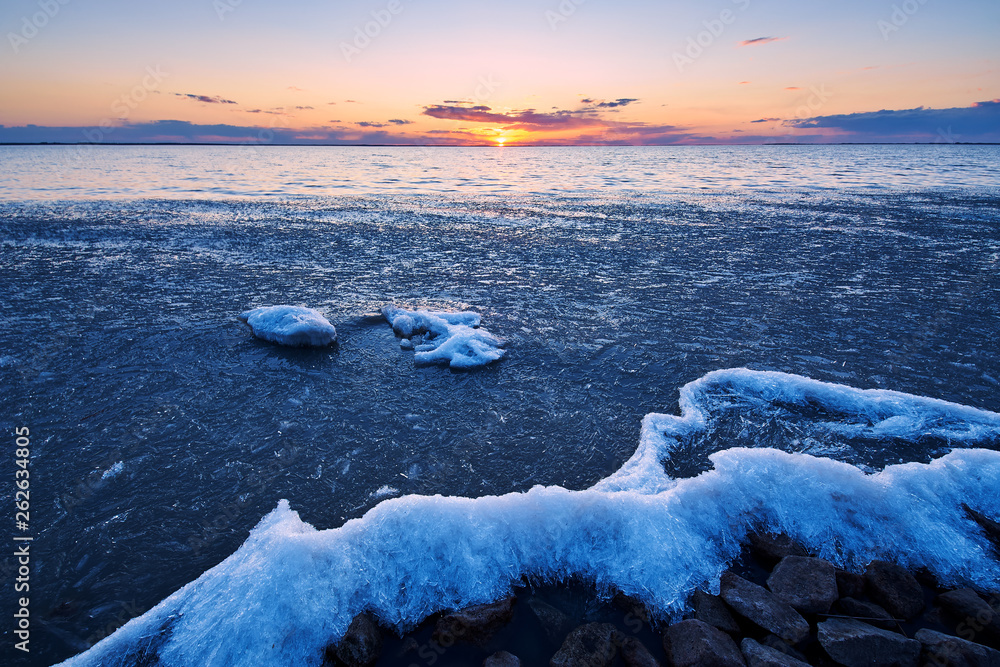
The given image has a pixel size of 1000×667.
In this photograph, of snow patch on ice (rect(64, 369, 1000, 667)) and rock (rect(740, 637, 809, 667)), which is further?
snow patch on ice (rect(64, 369, 1000, 667))

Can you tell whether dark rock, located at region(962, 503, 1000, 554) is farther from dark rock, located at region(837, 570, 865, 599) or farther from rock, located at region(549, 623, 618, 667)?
rock, located at region(549, 623, 618, 667)

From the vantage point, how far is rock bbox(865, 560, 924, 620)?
3342 mm

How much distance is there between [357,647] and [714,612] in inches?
92.4

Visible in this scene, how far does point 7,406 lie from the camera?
5449 mm

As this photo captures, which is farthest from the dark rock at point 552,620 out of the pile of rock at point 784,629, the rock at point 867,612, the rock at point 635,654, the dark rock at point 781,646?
the rock at point 867,612

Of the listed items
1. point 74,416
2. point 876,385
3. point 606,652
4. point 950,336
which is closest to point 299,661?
point 606,652

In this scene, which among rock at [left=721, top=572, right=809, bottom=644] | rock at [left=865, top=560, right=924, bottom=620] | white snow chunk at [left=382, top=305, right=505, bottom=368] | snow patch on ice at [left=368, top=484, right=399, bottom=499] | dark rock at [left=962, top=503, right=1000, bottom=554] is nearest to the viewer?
rock at [left=721, top=572, right=809, bottom=644]

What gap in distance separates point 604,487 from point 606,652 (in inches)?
62.4

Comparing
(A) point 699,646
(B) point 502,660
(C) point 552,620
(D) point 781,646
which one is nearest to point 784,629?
(D) point 781,646

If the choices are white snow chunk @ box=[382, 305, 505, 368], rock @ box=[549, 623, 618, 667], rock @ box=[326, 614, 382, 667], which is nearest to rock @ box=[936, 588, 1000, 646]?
rock @ box=[549, 623, 618, 667]

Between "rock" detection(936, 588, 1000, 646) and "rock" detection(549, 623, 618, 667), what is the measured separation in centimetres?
233

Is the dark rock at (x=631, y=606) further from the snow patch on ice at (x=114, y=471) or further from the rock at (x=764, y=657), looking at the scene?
the snow patch on ice at (x=114, y=471)

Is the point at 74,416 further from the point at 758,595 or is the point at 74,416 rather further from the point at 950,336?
the point at 950,336

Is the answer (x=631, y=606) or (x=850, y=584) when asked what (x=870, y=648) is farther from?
(x=631, y=606)
